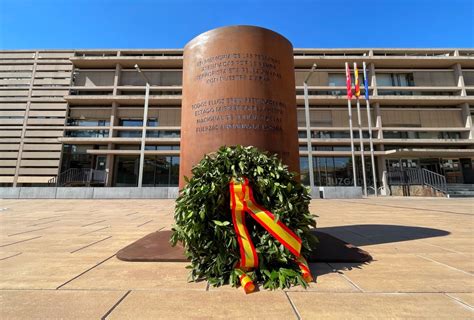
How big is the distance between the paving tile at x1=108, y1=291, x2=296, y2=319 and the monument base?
3.28 ft

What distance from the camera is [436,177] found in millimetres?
23797

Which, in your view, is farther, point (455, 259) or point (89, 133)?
point (89, 133)

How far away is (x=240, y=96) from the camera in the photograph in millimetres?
4000

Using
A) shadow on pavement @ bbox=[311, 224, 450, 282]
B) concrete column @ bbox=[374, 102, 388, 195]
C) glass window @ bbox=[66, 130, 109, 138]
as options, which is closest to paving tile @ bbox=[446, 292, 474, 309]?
shadow on pavement @ bbox=[311, 224, 450, 282]

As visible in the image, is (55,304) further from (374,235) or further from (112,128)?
(112,128)

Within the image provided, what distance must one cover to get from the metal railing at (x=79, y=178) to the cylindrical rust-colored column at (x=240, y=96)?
28.3 metres

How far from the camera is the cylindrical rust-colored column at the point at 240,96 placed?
3.95m

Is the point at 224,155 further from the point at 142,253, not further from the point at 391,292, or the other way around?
the point at 391,292

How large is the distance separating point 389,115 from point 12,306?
37380mm

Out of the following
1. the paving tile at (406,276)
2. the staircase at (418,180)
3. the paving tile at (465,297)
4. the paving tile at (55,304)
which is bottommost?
the paving tile at (55,304)

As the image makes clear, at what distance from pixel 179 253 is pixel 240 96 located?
2569 millimetres

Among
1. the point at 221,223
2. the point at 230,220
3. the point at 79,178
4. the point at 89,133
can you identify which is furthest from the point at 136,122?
the point at 221,223

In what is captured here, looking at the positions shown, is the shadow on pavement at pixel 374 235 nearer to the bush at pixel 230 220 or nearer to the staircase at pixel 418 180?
the bush at pixel 230 220

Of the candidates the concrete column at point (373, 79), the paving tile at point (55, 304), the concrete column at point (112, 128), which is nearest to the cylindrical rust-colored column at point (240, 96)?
the paving tile at point (55, 304)
